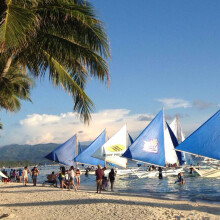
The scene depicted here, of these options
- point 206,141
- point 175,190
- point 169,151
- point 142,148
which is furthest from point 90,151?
point 206,141

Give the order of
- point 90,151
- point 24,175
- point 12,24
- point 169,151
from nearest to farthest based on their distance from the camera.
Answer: point 12,24, point 24,175, point 169,151, point 90,151

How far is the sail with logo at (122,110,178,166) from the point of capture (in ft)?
99.7

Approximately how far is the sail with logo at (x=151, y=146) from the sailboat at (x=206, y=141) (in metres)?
10.5

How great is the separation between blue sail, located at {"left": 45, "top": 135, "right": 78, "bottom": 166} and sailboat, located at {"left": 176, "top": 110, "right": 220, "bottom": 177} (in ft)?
83.2

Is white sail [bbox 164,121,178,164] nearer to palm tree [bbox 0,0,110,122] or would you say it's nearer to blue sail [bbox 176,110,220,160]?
blue sail [bbox 176,110,220,160]

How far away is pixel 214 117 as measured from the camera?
61.7 feet

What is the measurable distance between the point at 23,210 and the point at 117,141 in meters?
28.0

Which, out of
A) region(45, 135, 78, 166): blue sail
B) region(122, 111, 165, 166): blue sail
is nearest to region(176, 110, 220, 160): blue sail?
region(122, 111, 165, 166): blue sail

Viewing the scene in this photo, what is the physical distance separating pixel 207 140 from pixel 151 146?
40.2 feet

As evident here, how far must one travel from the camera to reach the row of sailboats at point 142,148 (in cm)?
2006

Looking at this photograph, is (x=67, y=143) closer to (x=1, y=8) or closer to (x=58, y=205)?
(x=58, y=205)

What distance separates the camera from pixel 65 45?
8188 mm

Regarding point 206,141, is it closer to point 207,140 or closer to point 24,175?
point 207,140

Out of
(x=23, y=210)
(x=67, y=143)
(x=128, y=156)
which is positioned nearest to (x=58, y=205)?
(x=23, y=210)
